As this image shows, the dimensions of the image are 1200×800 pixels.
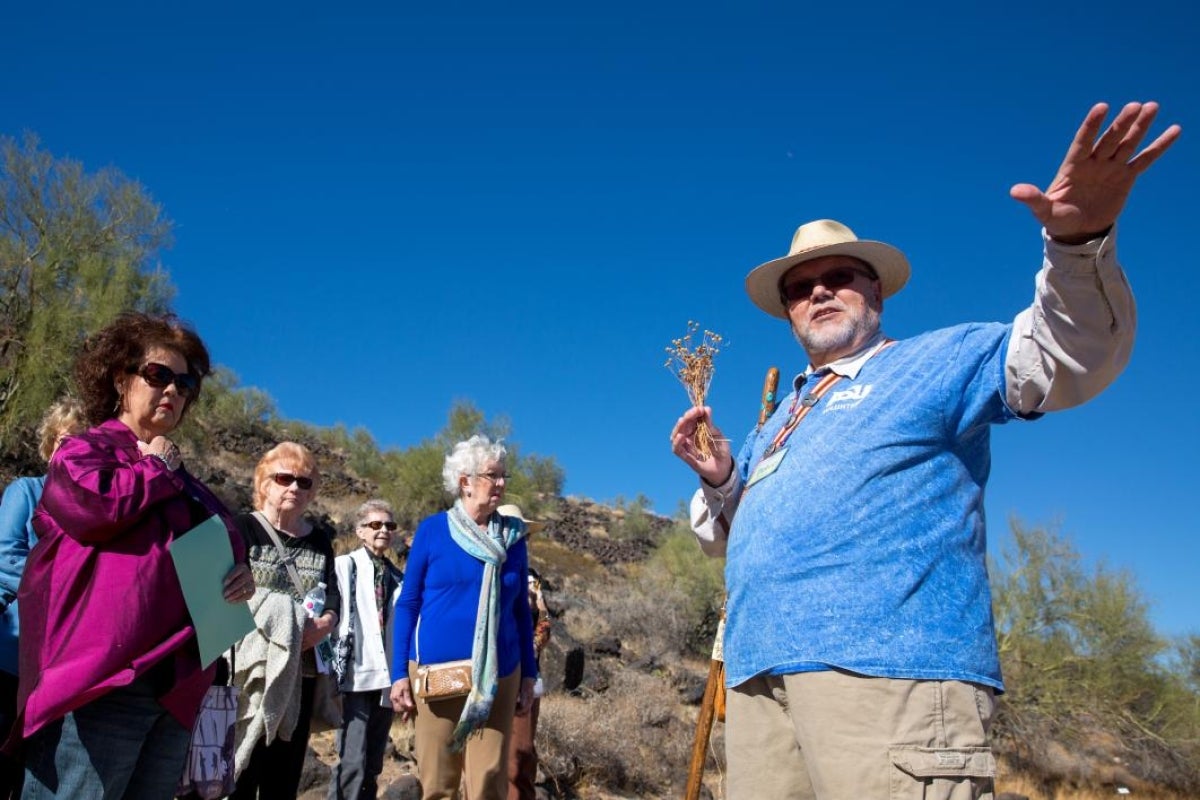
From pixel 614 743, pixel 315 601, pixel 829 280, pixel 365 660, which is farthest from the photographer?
pixel 614 743

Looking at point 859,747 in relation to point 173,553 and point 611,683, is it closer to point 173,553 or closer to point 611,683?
point 173,553

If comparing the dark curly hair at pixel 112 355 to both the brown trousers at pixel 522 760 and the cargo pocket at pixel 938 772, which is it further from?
the brown trousers at pixel 522 760

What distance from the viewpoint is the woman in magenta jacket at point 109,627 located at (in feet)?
8.14

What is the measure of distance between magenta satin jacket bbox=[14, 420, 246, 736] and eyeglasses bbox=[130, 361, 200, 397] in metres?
0.36

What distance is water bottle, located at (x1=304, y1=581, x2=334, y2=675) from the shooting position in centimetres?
445

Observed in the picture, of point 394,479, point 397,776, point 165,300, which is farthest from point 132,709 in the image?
point 394,479

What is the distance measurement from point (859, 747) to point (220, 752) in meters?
2.31

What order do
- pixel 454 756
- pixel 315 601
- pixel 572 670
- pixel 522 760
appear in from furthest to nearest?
pixel 572 670 → pixel 522 760 → pixel 315 601 → pixel 454 756

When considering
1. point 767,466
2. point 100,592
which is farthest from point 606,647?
point 100,592

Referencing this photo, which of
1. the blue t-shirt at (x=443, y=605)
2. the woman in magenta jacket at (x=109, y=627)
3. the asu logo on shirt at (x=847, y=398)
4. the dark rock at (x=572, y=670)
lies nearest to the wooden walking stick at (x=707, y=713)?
the asu logo on shirt at (x=847, y=398)

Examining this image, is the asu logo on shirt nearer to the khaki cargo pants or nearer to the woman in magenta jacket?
the khaki cargo pants

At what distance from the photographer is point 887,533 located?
2.34 meters

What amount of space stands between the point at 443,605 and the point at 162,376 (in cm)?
200

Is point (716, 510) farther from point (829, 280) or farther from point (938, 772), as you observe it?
point (938, 772)
